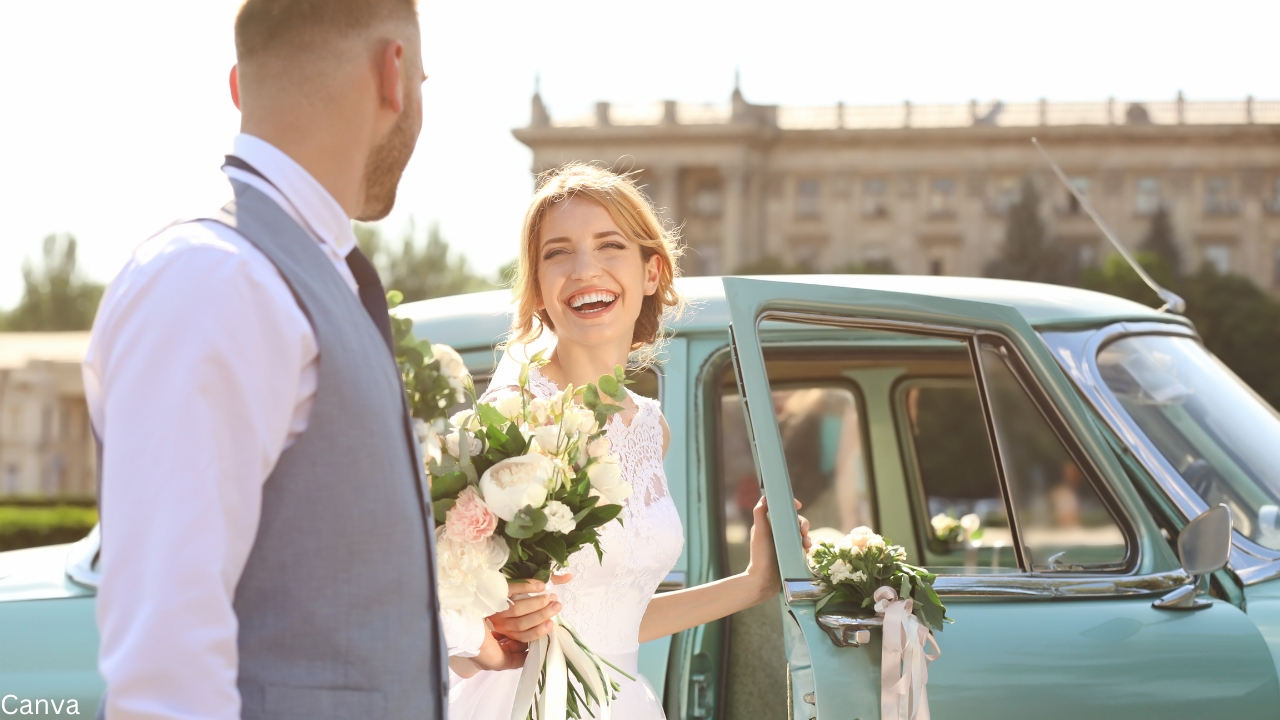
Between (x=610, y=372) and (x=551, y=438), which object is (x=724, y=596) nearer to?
(x=610, y=372)

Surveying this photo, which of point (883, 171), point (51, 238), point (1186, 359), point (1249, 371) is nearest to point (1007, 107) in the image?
point (883, 171)

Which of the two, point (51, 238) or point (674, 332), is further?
point (51, 238)

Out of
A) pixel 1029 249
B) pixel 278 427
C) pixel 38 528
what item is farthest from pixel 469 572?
pixel 1029 249

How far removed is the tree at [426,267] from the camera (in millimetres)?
69500

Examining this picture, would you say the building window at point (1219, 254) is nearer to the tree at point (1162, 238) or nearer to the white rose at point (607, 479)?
the tree at point (1162, 238)

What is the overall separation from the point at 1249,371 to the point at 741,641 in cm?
5674

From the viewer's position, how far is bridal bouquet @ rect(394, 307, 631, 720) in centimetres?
205

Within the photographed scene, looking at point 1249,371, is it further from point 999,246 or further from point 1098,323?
point 1098,323

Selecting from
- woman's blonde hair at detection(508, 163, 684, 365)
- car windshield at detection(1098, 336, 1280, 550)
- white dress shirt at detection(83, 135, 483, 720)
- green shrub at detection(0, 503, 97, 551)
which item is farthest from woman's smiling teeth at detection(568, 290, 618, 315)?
green shrub at detection(0, 503, 97, 551)

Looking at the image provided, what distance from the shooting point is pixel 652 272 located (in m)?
3.07

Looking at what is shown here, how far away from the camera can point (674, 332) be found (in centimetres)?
324

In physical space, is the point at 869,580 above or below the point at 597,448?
below

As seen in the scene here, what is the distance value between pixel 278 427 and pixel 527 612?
0.99 meters

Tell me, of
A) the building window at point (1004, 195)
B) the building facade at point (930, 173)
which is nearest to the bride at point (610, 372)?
the building facade at point (930, 173)
